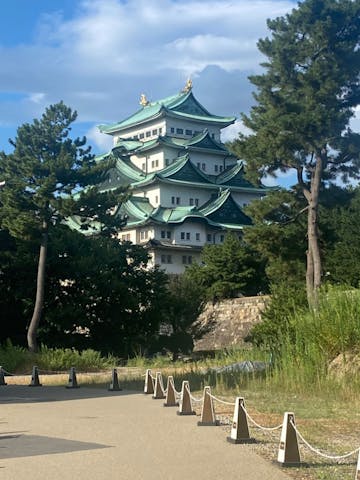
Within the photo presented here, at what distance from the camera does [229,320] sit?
49000mm

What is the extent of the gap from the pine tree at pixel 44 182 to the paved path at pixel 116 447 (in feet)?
60.8

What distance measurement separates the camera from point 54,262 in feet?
118

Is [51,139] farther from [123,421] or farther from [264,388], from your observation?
[123,421]

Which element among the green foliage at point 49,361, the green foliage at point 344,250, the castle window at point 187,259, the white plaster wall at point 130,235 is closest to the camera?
the green foliage at point 49,361

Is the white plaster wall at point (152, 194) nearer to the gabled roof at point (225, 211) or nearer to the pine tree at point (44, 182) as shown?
the gabled roof at point (225, 211)

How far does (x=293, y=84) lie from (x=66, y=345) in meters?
17.6

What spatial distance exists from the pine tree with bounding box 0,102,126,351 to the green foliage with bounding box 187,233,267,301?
18.4m

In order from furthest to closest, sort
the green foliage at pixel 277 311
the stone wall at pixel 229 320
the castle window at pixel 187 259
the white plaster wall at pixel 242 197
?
the white plaster wall at pixel 242 197, the castle window at pixel 187 259, the stone wall at pixel 229 320, the green foliage at pixel 277 311

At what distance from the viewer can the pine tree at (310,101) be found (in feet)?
117

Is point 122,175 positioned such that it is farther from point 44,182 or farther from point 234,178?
point 44,182

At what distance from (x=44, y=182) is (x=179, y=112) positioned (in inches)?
1791

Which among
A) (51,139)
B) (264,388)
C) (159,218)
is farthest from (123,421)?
(159,218)

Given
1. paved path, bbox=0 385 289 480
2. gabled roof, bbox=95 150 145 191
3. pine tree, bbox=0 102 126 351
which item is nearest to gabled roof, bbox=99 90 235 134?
gabled roof, bbox=95 150 145 191

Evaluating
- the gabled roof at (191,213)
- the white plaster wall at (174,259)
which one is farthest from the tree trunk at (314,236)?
the white plaster wall at (174,259)
